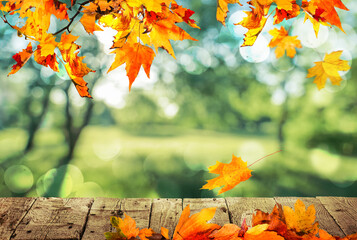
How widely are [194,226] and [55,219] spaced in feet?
1.70

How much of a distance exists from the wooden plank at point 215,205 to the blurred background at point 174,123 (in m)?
0.93

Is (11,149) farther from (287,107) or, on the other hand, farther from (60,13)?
(287,107)

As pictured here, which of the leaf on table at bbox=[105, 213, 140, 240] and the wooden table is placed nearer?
the leaf on table at bbox=[105, 213, 140, 240]

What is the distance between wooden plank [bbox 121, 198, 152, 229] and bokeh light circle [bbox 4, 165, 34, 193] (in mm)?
1212

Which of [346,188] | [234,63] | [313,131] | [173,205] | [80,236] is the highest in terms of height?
[234,63]

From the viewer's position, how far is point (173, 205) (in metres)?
1.43

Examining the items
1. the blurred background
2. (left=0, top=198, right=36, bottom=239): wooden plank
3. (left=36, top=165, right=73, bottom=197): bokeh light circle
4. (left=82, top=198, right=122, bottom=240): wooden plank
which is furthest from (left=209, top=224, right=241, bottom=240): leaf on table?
(left=36, top=165, right=73, bottom=197): bokeh light circle

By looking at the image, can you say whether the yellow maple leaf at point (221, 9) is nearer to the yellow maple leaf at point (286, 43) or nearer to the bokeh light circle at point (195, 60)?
the yellow maple leaf at point (286, 43)

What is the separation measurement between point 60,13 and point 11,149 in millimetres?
1688

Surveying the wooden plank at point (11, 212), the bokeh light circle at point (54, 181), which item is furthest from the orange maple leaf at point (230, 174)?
the bokeh light circle at point (54, 181)

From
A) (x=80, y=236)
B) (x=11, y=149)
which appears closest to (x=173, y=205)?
(x=80, y=236)

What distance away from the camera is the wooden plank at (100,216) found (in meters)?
1.20

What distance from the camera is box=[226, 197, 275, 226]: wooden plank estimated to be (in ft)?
4.36

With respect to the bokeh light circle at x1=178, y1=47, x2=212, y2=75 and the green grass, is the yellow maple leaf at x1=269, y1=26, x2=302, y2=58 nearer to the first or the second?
the bokeh light circle at x1=178, y1=47, x2=212, y2=75
